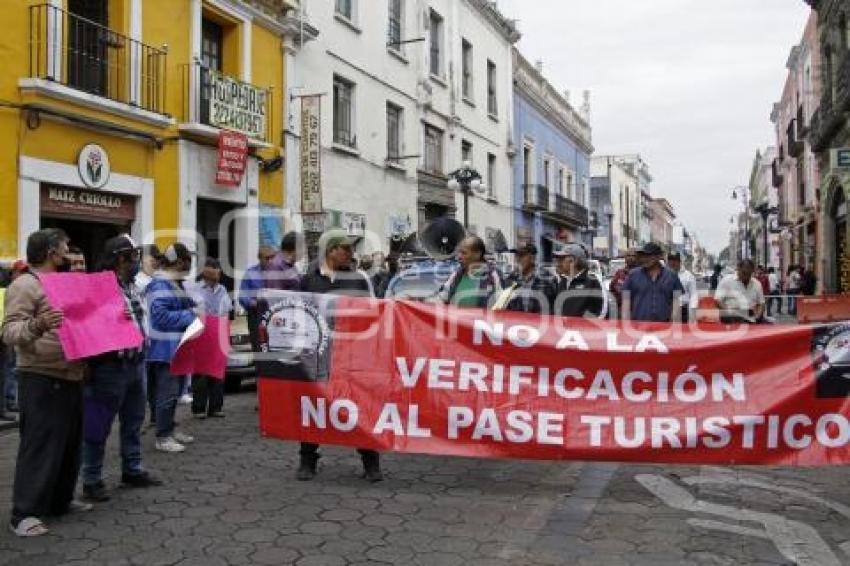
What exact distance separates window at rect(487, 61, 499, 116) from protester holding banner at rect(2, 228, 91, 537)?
82.0ft

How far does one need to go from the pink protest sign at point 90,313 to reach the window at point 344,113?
1372cm

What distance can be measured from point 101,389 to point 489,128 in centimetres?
2454

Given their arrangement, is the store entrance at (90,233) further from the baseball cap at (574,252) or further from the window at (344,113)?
the baseball cap at (574,252)

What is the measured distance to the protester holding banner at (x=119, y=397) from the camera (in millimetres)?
5266

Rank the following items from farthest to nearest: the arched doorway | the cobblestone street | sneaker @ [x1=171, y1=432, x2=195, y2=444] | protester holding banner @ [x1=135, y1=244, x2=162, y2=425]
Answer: the arched doorway < protester holding banner @ [x1=135, y1=244, x2=162, y2=425] < sneaker @ [x1=171, y1=432, x2=195, y2=444] < the cobblestone street

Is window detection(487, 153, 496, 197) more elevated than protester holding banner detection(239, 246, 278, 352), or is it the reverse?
window detection(487, 153, 496, 197)

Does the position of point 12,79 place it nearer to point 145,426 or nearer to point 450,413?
point 145,426

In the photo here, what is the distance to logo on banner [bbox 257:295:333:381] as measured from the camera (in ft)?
19.3

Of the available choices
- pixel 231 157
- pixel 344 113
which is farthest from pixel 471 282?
pixel 344 113

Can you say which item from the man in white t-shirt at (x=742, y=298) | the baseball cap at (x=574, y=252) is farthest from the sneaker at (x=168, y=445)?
the man in white t-shirt at (x=742, y=298)

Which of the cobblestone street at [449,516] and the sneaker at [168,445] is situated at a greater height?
the sneaker at [168,445]

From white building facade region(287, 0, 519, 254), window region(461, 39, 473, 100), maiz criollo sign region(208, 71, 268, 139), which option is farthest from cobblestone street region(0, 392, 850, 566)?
window region(461, 39, 473, 100)

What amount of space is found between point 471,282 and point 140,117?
8.11 m

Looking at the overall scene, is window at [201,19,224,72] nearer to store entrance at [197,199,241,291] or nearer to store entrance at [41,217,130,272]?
store entrance at [197,199,241,291]
